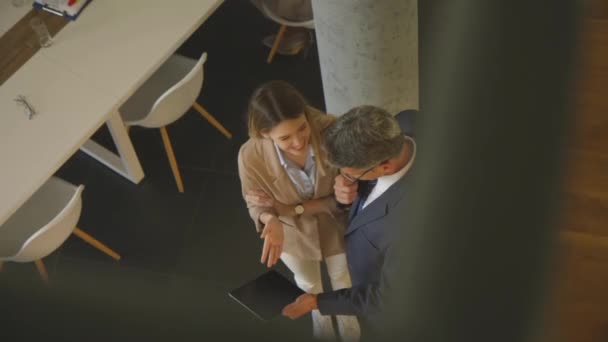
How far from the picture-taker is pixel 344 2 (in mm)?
2178

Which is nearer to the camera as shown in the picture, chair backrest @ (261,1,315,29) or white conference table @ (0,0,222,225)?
white conference table @ (0,0,222,225)

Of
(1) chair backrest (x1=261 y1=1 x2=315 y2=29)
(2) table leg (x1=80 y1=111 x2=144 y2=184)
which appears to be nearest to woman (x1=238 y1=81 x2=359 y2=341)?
(2) table leg (x1=80 y1=111 x2=144 y2=184)

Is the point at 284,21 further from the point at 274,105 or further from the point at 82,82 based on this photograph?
the point at 274,105

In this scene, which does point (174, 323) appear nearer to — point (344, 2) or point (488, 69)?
point (488, 69)

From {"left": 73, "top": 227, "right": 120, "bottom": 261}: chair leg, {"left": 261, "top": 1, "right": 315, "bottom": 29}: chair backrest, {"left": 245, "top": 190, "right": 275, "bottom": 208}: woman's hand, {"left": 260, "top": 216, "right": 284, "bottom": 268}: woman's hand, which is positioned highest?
{"left": 261, "top": 1, "right": 315, "bottom": 29}: chair backrest

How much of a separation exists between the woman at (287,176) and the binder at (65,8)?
57.4 inches

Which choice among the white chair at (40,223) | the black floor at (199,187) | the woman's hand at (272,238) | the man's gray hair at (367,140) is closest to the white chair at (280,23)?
the black floor at (199,187)

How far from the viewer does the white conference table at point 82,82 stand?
281 centimetres

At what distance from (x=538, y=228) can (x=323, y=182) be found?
6.14ft

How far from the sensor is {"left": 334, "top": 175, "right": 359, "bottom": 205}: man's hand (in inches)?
76.1

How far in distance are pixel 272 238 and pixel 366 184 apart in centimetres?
38

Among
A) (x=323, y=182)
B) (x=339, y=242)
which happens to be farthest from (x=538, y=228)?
(x=339, y=242)

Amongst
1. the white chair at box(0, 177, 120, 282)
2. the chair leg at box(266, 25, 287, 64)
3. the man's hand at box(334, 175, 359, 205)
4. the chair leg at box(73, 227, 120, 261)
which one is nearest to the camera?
the man's hand at box(334, 175, 359, 205)

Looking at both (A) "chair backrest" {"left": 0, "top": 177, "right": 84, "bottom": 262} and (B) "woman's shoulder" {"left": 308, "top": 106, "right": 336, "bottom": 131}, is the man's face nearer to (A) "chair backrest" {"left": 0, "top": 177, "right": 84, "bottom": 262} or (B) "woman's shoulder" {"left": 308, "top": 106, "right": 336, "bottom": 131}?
(B) "woman's shoulder" {"left": 308, "top": 106, "right": 336, "bottom": 131}
